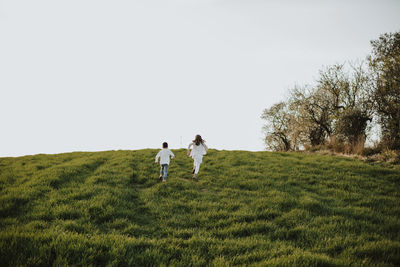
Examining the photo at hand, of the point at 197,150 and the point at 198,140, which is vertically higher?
the point at 198,140

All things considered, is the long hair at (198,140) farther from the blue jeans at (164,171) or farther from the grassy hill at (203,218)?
the blue jeans at (164,171)

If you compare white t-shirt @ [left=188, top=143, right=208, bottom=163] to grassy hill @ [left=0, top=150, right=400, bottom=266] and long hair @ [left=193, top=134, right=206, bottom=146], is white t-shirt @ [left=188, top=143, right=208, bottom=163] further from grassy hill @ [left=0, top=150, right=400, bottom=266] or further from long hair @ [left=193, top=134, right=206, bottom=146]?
grassy hill @ [left=0, top=150, right=400, bottom=266]

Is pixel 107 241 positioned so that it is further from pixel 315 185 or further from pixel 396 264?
pixel 315 185

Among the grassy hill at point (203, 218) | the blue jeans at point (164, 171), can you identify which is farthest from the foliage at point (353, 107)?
the blue jeans at point (164, 171)

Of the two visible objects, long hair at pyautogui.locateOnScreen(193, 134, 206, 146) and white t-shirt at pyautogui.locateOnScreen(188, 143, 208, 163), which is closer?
white t-shirt at pyautogui.locateOnScreen(188, 143, 208, 163)

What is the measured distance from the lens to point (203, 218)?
5461mm

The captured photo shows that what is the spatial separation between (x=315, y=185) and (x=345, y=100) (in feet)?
62.0

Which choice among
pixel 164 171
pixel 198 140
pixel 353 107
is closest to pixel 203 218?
pixel 164 171

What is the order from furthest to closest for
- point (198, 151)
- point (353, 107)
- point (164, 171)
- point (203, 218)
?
point (353, 107) → point (198, 151) → point (164, 171) → point (203, 218)

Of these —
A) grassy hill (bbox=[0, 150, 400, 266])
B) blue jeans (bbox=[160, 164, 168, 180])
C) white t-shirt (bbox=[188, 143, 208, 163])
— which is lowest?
grassy hill (bbox=[0, 150, 400, 266])

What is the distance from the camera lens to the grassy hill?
339cm

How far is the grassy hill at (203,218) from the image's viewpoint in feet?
11.1

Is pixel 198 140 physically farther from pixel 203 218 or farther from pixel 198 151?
pixel 203 218

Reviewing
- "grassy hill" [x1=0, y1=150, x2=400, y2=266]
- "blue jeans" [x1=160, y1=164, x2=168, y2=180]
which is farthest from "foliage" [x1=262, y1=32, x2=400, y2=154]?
"blue jeans" [x1=160, y1=164, x2=168, y2=180]
